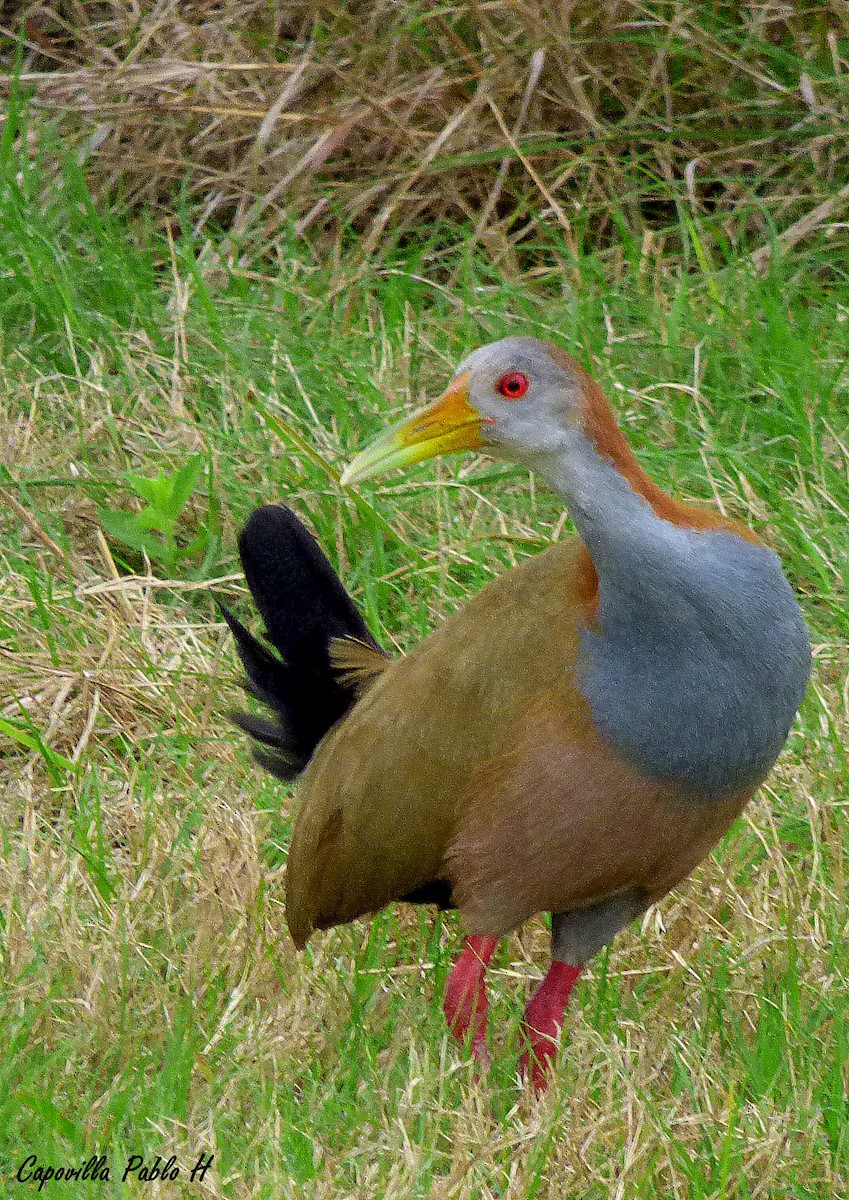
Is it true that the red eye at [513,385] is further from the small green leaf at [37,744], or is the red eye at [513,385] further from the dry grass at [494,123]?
the dry grass at [494,123]

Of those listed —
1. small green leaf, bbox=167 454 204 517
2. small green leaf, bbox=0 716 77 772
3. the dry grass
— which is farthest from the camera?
the dry grass

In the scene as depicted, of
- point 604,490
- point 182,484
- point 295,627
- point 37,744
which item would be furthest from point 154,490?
point 604,490

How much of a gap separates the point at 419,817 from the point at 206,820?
755mm

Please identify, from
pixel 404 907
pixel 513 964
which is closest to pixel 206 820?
pixel 404 907

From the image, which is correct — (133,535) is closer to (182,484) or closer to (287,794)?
(182,484)

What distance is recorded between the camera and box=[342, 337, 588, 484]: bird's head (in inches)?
117

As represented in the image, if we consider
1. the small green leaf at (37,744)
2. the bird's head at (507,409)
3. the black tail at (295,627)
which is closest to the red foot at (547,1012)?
the black tail at (295,627)

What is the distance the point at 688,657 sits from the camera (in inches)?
117

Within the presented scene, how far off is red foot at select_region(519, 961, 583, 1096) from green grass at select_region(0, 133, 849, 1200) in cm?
5

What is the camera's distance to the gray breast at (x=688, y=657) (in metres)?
2.96

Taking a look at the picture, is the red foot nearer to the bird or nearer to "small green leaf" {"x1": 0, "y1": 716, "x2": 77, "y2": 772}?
the bird

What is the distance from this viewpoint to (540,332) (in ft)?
17.3

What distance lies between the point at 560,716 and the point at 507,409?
493 millimetres

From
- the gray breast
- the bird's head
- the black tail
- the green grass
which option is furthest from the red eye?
the green grass
